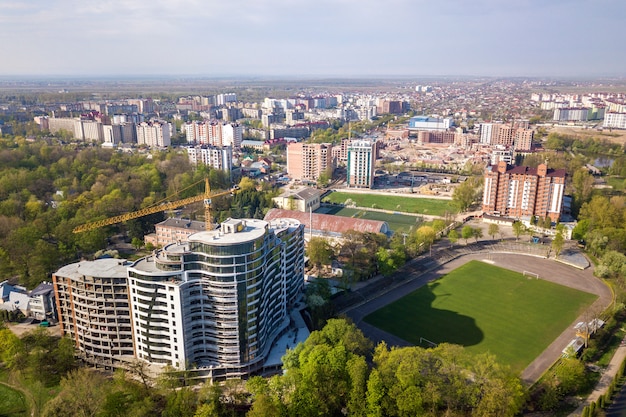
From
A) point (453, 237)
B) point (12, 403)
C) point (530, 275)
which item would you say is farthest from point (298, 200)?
point (12, 403)

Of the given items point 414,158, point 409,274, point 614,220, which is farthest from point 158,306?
point 414,158

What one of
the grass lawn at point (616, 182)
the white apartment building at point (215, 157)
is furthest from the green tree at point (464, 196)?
the white apartment building at point (215, 157)

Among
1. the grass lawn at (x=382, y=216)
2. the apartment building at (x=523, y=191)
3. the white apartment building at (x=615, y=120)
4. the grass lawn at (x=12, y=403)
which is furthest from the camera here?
the white apartment building at (x=615, y=120)

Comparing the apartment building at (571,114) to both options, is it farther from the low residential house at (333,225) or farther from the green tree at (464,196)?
the low residential house at (333,225)

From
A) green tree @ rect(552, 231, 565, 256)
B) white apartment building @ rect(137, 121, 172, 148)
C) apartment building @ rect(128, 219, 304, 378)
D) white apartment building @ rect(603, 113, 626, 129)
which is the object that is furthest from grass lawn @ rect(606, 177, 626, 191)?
white apartment building @ rect(137, 121, 172, 148)

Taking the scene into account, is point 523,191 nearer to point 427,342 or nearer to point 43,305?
point 427,342
